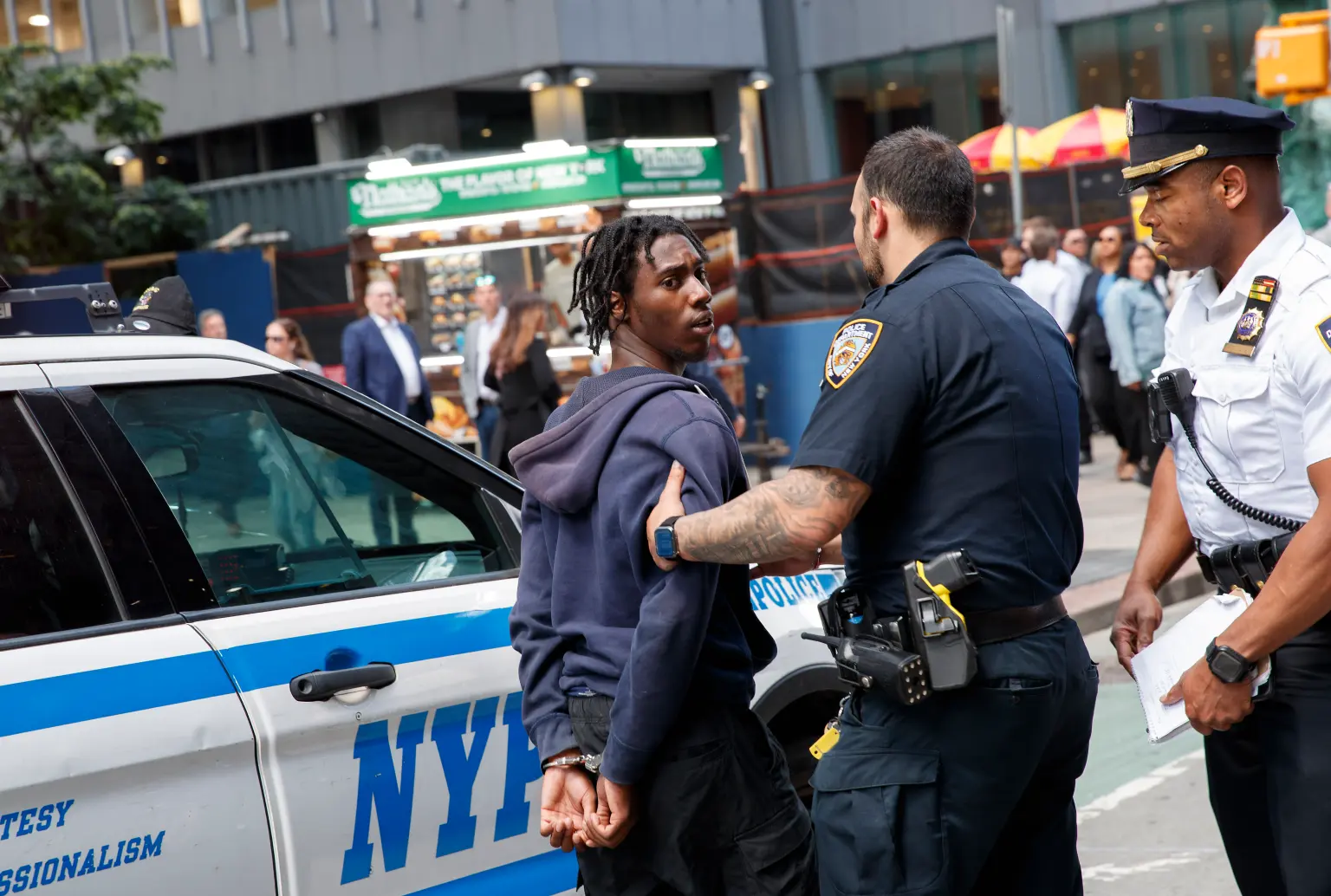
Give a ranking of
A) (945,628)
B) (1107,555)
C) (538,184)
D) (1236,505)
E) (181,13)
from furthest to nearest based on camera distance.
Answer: (181,13) → (538,184) → (1107,555) → (1236,505) → (945,628)

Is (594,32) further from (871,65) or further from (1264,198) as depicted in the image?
(1264,198)

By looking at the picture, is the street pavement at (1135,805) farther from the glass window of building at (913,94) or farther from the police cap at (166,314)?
the glass window of building at (913,94)

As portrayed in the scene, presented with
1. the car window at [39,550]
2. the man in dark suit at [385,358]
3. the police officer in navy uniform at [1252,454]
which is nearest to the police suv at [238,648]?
the car window at [39,550]

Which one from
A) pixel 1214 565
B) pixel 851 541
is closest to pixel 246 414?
pixel 851 541

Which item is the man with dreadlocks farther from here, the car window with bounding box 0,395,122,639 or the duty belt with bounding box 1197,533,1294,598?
the duty belt with bounding box 1197,533,1294,598

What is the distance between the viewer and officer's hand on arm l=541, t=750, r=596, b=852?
2.72 meters

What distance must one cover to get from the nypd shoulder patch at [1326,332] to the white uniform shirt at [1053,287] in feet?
34.5

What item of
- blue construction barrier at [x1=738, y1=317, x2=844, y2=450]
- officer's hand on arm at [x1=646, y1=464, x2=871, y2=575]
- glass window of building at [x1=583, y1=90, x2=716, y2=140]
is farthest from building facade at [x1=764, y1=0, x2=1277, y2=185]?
officer's hand on arm at [x1=646, y1=464, x2=871, y2=575]

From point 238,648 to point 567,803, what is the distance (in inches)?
27.9

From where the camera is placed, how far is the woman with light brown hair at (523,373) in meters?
9.70

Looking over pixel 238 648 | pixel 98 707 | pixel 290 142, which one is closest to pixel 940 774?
pixel 238 648

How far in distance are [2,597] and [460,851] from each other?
104cm

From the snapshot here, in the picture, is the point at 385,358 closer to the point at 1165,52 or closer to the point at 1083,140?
the point at 1083,140

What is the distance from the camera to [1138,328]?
460 inches
